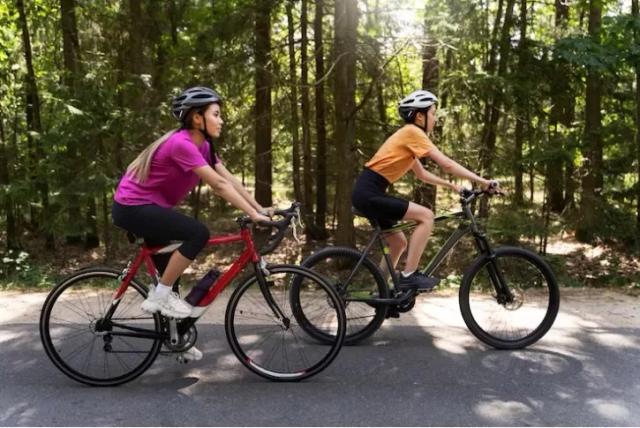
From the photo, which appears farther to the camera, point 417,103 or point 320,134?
point 320,134

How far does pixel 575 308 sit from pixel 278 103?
9.12 metres

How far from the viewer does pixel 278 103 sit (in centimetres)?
1362

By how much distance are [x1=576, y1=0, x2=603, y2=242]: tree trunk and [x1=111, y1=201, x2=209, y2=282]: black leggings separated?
9.01m

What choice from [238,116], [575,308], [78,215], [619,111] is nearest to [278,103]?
[238,116]

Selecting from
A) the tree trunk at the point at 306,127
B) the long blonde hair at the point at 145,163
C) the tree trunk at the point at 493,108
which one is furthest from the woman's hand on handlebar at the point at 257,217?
the tree trunk at the point at 306,127

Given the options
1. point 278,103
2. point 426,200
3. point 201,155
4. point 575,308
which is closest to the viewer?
point 201,155

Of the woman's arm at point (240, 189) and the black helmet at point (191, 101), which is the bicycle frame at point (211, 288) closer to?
the woman's arm at point (240, 189)

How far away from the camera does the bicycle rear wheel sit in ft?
13.6

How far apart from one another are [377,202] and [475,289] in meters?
1.19

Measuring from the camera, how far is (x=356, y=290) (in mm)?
5039

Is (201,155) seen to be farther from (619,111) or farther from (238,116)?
(619,111)

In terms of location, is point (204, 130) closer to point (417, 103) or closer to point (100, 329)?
point (100, 329)

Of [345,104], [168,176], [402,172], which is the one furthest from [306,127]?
[168,176]

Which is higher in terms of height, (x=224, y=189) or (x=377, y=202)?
(x=224, y=189)
